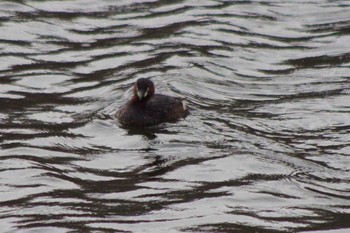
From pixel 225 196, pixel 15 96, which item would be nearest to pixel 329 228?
pixel 225 196

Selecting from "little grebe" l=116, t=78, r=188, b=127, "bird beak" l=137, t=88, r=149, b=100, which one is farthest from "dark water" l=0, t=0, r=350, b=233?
"bird beak" l=137, t=88, r=149, b=100

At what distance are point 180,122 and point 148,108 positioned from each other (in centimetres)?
67

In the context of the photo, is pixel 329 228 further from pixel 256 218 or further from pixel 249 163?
pixel 249 163

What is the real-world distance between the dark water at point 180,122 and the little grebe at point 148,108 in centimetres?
20

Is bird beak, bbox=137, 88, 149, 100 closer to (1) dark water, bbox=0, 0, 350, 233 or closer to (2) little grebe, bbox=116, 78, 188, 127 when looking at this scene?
(2) little grebe, bbox=116, 78, 188, 127

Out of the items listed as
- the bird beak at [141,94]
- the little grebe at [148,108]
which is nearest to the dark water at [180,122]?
the little grebe at [148,108]

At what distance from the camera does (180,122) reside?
50.7 ft

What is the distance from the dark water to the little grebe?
7.7 inches

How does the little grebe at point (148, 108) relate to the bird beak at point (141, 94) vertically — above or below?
below

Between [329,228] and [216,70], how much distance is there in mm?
7354

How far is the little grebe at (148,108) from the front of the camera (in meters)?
15.6

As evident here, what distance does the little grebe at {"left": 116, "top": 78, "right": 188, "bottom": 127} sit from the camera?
1561 cm

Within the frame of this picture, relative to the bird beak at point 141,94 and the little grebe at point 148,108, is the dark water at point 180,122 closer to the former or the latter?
the little grebe at point 148,108

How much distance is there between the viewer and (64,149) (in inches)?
548
